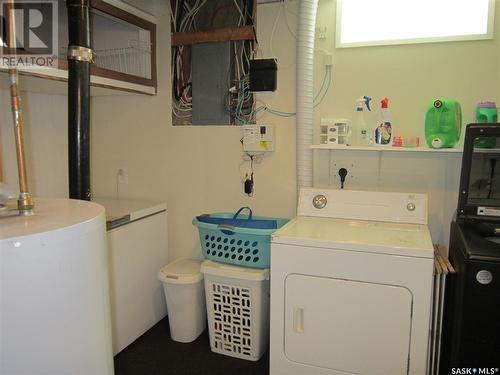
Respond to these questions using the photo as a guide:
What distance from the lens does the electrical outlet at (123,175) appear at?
→ 308 centimetres

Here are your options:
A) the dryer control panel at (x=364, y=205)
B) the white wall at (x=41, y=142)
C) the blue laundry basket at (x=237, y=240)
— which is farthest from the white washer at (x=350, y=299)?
the white wall at (x=41, y=142)

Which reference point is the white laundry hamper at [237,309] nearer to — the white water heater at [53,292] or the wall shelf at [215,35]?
the white water heater at [53,292]

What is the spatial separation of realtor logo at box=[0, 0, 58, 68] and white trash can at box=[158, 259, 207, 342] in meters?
1.41

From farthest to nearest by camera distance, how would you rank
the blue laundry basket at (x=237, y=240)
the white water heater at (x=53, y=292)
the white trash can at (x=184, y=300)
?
1. the white trash can at (x=184, y=300)
2. the blue laundry basket at (x=237, y=240)
3. the white water heater at (x=53, y=292)

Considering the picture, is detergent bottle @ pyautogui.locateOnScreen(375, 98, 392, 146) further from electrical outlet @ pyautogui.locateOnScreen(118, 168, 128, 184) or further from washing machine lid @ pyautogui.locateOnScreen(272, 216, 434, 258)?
electrical outlet @ pyautogui.locateOnScreen(118, 168, 128, 184)

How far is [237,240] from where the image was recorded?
2.31 metres

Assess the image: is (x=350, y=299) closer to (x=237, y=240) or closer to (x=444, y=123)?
(x=237, y=240)

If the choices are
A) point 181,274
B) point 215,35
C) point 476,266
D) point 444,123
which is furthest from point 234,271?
point 215,35

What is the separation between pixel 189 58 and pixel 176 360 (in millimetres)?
1997

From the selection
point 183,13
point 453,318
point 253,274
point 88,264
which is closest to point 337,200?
point 253,274

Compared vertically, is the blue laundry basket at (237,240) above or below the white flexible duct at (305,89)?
below

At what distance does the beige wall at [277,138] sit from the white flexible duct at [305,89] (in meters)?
0.12

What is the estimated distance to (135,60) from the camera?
2.85 m

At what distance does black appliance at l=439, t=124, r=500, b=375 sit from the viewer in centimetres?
165
